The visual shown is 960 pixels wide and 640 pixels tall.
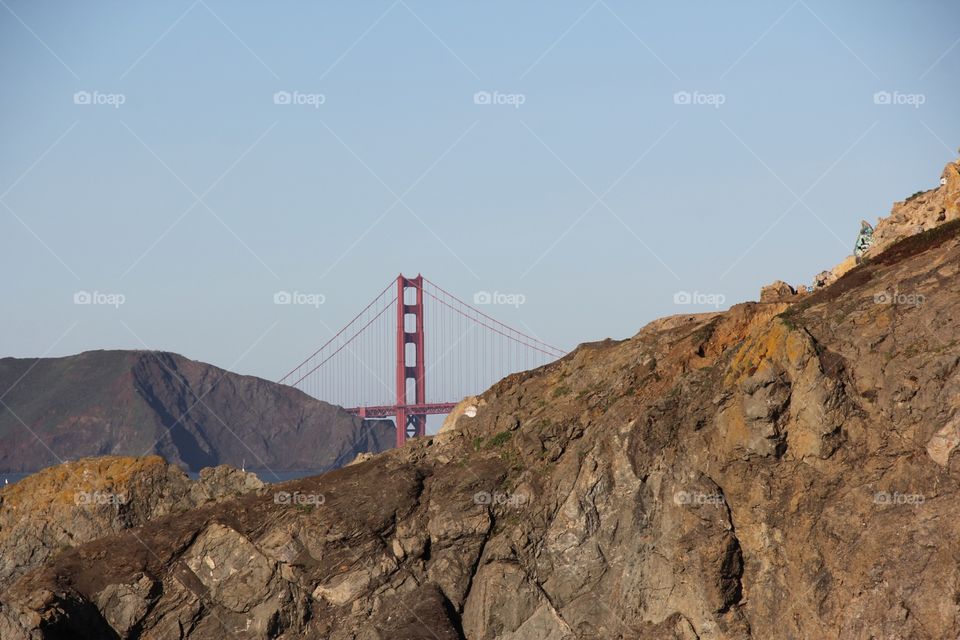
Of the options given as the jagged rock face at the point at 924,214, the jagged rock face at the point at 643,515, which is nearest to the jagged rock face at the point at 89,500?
the jagged rock face at the point at 643,515

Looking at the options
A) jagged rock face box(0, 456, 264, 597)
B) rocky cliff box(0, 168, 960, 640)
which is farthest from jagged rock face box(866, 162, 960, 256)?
jagged rock face box(0, 456, 264, 597)

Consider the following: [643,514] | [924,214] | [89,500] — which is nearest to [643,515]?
[643,514]

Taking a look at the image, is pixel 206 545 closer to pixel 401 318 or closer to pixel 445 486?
pixel 445 486

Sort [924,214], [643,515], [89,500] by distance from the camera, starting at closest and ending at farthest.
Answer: [643,515], [89,500], [924,214]

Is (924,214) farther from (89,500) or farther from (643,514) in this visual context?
(89,500)

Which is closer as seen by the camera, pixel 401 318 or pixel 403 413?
pixel 403 413

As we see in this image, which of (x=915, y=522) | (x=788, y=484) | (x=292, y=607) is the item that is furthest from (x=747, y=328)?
(x=292, y=607)
